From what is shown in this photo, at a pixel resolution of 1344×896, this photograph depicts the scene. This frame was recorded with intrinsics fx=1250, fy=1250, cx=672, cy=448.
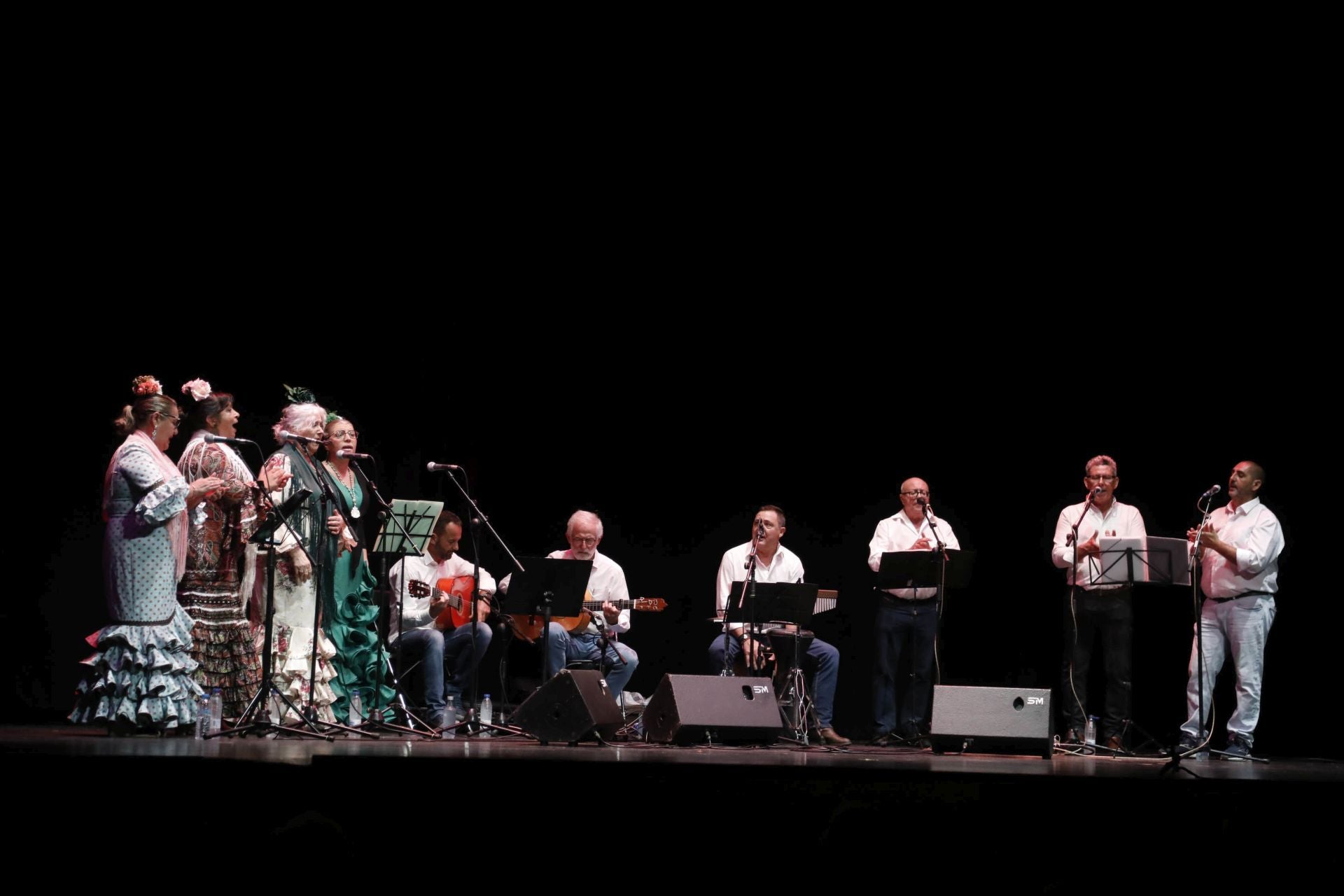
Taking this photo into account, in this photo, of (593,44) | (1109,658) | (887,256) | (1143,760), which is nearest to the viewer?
(1143,760)

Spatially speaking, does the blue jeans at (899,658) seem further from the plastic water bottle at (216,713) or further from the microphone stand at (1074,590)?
the plastic water bottle at (216,713)

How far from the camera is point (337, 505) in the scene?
20.4 ft

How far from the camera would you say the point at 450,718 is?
6867 millimetres

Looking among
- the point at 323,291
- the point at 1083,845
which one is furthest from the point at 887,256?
the point at 1083,845

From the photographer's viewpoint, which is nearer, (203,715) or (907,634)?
(203,715)

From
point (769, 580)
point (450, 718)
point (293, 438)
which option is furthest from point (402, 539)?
point (769, 580)

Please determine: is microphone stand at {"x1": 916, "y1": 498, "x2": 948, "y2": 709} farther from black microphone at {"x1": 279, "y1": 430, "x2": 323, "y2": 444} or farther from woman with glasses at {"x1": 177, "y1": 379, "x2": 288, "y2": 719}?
woman with glasses at {"x1": 177, "y1": 379, "x2": 288, "y2": 719}

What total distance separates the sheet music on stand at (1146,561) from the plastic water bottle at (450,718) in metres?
3.55

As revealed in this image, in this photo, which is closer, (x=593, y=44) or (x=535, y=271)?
(x=593, y=44)

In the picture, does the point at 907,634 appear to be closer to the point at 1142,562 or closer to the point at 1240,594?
the point at 1142,562

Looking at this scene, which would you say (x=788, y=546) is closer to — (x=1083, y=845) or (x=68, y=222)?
(x=1083, y=845)

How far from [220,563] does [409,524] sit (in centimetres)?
94

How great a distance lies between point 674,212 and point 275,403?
298cm

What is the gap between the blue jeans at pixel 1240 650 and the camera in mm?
6969
